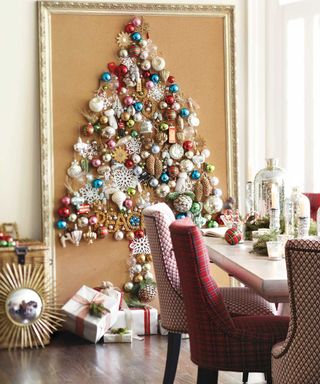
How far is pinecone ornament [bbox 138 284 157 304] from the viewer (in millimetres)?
5234

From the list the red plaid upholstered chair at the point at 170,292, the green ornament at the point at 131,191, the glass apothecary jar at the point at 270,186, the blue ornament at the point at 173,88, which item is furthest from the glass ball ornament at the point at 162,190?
the red plaid upholstered chair at the point at 170,292

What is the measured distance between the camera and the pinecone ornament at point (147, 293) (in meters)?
5.23

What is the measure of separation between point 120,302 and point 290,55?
2.03 metres

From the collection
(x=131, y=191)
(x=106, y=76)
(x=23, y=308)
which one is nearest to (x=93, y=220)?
(x=131, y=191)

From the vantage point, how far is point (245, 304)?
11.3ft

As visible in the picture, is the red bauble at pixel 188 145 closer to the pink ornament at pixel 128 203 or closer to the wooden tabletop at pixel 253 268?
the pink ornament at pixel 128 203

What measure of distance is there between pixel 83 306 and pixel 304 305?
2.84 metres

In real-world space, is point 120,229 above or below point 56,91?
below

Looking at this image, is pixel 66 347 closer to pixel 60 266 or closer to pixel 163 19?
pixel 60 266

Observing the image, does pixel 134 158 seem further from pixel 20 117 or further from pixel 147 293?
pixel 147 293

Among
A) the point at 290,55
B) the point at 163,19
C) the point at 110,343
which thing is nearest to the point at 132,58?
the point at 163,19

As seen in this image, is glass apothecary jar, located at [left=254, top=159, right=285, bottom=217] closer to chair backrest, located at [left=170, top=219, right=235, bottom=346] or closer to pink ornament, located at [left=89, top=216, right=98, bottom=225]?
chair backrest, located at [left=170, top=219, right=235, bottom=346]

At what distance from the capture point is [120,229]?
5312 mm

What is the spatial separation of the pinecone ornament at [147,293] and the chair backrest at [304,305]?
9.41ft
